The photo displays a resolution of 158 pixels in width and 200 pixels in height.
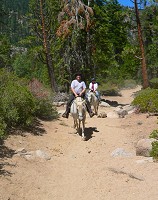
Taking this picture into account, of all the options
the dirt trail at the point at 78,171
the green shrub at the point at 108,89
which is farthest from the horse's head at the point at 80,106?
the green shrub at the point at 108,89

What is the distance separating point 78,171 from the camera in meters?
9.40

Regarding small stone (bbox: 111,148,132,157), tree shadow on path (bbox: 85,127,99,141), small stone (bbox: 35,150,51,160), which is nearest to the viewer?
small stone (bbox: 35,150,51,160)

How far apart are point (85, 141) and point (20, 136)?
2545 mm

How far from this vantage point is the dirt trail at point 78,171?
7.61 m

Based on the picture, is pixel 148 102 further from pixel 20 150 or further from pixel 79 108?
pixel 20 150

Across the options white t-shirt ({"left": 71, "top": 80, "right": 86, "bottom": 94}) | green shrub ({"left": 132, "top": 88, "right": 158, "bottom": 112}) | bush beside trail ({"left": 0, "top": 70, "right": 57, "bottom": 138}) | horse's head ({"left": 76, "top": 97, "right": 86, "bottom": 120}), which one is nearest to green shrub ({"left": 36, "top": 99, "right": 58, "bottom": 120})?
bush beside trail ({"left": 0, "top": 70, "right": 57, "bottom": 138})

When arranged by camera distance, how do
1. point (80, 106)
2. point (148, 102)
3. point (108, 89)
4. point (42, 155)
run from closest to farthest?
point (42, 155)
point (80, 106)
point (148, 102)
point (108, 89)

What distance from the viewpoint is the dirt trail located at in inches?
299

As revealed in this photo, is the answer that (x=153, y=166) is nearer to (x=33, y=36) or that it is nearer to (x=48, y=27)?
(x=48, y=27)

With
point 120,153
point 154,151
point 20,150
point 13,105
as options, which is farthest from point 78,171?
point 13,105

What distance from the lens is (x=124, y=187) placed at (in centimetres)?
785

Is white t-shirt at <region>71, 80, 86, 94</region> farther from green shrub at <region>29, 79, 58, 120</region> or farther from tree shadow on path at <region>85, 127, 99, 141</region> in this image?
green shrub at <region>29, 79, 58, 120</region>

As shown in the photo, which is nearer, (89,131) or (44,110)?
(89,131)

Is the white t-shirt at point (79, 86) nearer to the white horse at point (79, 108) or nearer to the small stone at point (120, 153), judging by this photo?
the white horse at point (79, 108)
